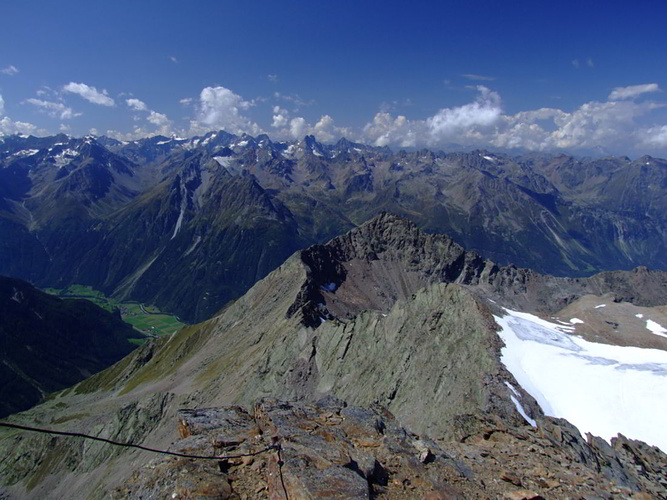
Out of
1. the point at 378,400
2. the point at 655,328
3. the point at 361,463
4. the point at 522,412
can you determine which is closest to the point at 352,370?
the point at 378,400

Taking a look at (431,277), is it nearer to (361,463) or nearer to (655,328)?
(655,328)

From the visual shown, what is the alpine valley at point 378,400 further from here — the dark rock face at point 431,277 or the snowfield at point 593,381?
the dark rock face at point 431,277

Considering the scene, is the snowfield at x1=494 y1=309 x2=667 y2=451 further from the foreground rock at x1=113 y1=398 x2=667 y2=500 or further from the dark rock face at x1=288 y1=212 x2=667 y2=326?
the dark rock face at x1=288 y1=212 x2=667 y2=326

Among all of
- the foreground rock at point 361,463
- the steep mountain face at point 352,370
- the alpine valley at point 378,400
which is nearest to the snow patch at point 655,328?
the alpine valley at point 378,400

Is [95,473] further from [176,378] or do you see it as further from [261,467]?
[261,467]

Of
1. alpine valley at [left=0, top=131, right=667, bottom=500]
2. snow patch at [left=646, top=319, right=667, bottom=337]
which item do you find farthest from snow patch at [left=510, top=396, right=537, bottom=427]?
snow patch at [left=646, top=319, right=667, bottom=337]

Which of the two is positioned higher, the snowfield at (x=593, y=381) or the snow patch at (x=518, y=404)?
the snow patch at (x=518, y=404)
